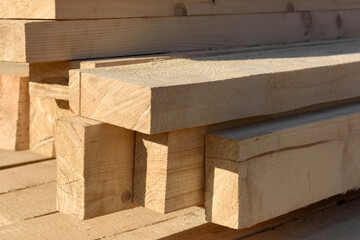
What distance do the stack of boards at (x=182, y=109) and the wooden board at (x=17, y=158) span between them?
0.41 m

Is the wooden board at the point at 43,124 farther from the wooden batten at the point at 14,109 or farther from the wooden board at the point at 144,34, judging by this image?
the wooden board at the point at 144,34

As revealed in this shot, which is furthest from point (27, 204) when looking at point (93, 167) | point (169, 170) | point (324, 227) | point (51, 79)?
point (324, 227)

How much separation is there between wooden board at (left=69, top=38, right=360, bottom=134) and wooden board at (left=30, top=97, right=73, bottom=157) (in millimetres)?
821

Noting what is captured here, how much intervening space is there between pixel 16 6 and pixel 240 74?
3.05ft

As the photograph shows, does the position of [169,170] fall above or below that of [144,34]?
below

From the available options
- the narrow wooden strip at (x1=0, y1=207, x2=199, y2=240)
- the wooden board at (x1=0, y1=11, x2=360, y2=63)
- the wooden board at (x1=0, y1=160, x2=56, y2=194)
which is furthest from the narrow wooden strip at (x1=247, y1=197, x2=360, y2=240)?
the wooden board at (x1=0, y1=160, x2=56, y2=194)

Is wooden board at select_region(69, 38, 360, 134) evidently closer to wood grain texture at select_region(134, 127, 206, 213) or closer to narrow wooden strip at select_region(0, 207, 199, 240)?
wood grain texture at select_region(134, 127, 206, 213)

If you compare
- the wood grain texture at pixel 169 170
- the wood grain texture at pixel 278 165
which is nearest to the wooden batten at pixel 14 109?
the wood grain texture at pixel 169 170

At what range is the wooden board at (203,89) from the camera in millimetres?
1780

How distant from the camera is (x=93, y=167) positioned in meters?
1.91

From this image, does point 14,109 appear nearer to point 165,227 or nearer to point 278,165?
point 165,227

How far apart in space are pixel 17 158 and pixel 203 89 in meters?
1.64

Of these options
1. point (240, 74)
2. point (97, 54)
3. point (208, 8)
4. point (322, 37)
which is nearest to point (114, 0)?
point (97, 54)

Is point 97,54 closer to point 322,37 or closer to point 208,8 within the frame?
point 208,8
